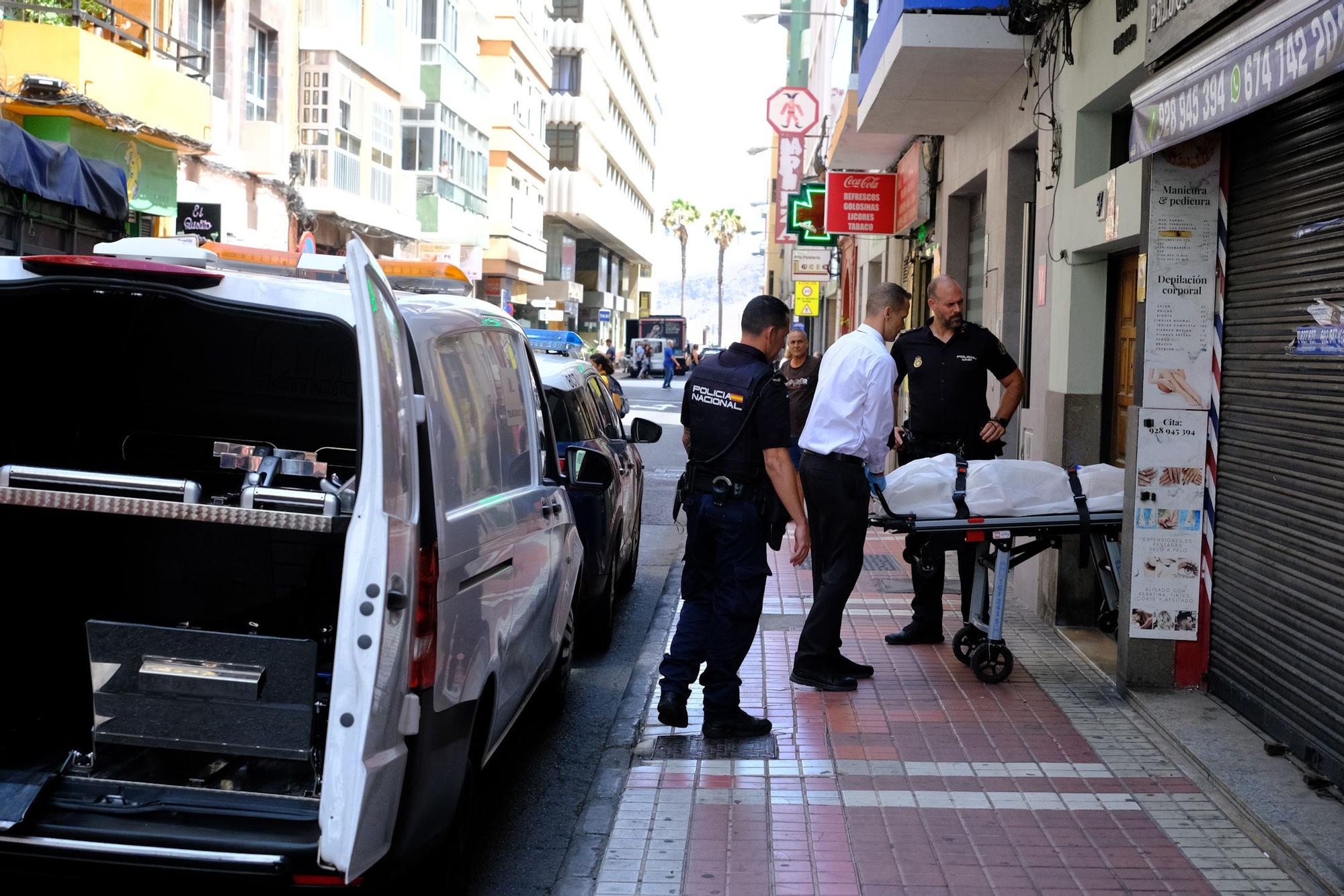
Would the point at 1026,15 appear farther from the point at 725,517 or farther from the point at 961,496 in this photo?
the point at 725,517

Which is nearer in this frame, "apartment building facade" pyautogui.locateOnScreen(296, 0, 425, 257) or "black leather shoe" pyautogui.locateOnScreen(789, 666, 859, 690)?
"black leather shoe" pyautogui.locateOnScreen(789, 666, 859, 690)

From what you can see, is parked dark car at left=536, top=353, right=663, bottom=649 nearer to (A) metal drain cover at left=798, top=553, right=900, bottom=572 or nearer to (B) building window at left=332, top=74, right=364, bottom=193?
(A) metal drain cover at left=798, top=553, right=900, bottom=572

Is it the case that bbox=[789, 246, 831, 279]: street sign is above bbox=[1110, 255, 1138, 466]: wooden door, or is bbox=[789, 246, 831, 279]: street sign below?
above

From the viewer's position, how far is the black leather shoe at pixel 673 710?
6336mm

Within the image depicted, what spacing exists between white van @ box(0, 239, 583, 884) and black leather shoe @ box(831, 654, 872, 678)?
2029 millimetres

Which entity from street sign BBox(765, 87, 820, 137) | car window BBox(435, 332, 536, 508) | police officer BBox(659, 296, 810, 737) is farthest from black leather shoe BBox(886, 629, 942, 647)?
street sign BBox(765, 87, 820, 137)

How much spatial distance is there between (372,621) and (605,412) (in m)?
6.66

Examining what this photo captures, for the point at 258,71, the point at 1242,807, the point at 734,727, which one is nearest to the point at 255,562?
the point at 734,727

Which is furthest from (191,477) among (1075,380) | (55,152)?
(55,152)

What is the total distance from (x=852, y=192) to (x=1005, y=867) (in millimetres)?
15086

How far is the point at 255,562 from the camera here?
484 centimetres

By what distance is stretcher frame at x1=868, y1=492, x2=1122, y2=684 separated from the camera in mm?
6938

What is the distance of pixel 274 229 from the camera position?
88.7 ft

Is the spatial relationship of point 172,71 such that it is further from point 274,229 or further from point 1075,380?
point 1075,380
